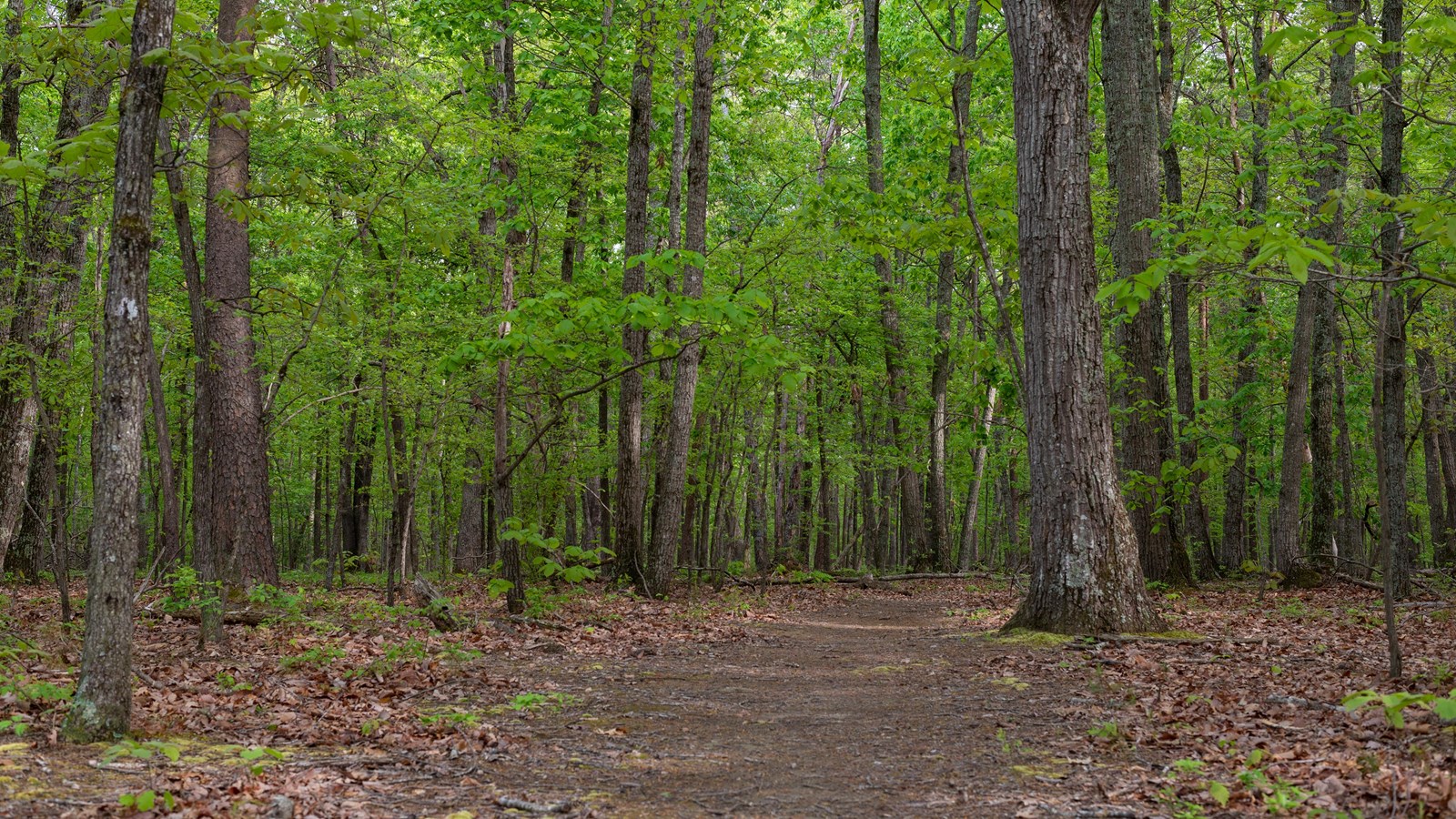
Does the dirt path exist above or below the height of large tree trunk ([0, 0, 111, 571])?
below

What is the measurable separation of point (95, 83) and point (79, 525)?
33.3 m

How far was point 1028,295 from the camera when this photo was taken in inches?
315

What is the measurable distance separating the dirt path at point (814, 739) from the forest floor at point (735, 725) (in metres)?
0.02

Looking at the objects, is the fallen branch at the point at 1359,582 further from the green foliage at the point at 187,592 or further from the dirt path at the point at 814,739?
the green foliage at the point at 187,592

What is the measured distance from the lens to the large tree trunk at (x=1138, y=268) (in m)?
11.8

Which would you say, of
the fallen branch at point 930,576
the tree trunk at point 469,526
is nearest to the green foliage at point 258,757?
the tree trunk at point 469,526

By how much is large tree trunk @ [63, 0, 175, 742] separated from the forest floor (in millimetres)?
337

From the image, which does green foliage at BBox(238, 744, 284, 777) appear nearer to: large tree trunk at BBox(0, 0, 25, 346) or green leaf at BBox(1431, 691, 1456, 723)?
green leaf at BBox(1431, 691, 1456, 723)

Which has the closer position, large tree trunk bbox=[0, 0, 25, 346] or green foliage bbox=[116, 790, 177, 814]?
green foliage bbox=[116, 790, 177, 814]

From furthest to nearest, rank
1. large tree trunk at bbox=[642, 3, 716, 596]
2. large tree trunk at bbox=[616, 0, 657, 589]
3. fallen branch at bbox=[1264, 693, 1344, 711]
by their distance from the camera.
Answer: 1. large tree trunk at bbox=[616, 0, 657, 589]
2. large tree trunk at bbox=[642, 3, 716, 596]
3. fallen branch at bbox=[1264, 693, 1344, 711]

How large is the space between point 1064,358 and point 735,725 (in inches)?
168

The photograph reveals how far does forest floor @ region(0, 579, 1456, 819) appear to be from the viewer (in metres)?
3.67

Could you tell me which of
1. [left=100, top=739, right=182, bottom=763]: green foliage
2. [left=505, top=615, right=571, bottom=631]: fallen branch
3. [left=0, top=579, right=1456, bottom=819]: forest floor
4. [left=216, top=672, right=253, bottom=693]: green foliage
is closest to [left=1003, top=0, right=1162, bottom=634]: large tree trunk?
[left=0, top=579, right=1456, bottom=819]: forest floor

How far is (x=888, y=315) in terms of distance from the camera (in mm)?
19984
